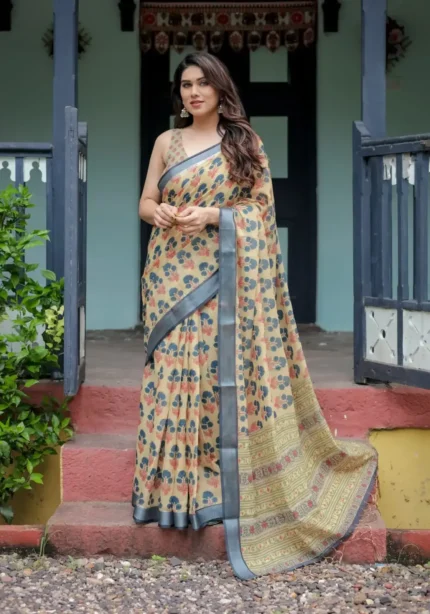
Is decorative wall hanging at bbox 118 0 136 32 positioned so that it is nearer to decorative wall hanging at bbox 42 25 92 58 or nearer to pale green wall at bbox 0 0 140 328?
pale green wall at bbox 0 0 140 328

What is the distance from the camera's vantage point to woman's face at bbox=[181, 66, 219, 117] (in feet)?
13.2

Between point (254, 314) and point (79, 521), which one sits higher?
point (254, 314)

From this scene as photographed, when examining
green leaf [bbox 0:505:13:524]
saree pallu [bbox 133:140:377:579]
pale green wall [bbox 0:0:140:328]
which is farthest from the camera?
pale green wall [bbox 0:0:140:328]

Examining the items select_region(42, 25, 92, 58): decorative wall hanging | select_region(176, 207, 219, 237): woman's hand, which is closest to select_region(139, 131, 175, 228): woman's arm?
select_region(176, 207, 219, 237): woman's hand

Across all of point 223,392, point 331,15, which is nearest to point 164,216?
point 223,392

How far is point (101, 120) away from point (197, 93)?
3237mm

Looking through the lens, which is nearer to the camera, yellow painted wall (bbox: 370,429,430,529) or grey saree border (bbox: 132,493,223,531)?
grey saree border (bbox: 132,493,223,531)

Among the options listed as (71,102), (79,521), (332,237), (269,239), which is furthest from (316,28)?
(79,521)

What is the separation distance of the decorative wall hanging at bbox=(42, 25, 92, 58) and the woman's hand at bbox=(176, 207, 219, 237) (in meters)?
3.54

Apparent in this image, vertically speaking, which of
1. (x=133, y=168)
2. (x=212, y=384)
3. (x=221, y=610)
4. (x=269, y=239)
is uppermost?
(x=133, y=168)

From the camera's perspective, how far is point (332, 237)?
23.8 feet

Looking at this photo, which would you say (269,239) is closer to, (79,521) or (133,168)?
(79,521)

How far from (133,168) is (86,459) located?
322cm

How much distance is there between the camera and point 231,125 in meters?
4.10
